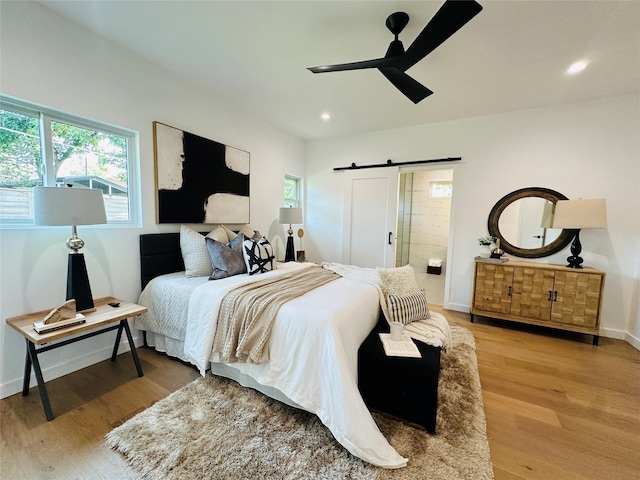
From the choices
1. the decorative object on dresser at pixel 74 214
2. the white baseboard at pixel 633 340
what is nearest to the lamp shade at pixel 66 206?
the decorative object on dresser at pixel 74 214

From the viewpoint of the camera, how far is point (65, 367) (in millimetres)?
2045

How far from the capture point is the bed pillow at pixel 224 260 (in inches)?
97.7

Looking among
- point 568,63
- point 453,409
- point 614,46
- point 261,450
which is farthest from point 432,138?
point 261,450

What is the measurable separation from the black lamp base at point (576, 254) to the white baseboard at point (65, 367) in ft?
15.5

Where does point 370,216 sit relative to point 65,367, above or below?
above

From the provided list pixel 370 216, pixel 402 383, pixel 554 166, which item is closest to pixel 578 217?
pixel 554 166

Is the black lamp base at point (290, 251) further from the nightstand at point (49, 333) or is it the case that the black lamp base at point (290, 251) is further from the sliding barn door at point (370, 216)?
the nightstand at point (49, 333)

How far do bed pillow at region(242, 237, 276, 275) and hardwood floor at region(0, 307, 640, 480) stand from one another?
1033 mm

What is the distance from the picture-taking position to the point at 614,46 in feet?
6.72

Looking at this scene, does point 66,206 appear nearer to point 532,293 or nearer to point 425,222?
point 532,293

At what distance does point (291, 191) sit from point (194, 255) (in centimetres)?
262

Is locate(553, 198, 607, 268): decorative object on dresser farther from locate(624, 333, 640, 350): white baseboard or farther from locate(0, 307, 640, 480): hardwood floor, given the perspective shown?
locate(0, 307, 640, 480): hardwood floor

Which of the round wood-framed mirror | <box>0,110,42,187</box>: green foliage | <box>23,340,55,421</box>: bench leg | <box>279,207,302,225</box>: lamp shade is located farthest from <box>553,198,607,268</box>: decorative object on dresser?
→ <box>0,110,42,187</box>: green foliage

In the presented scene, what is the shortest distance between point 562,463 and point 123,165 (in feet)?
12.7
